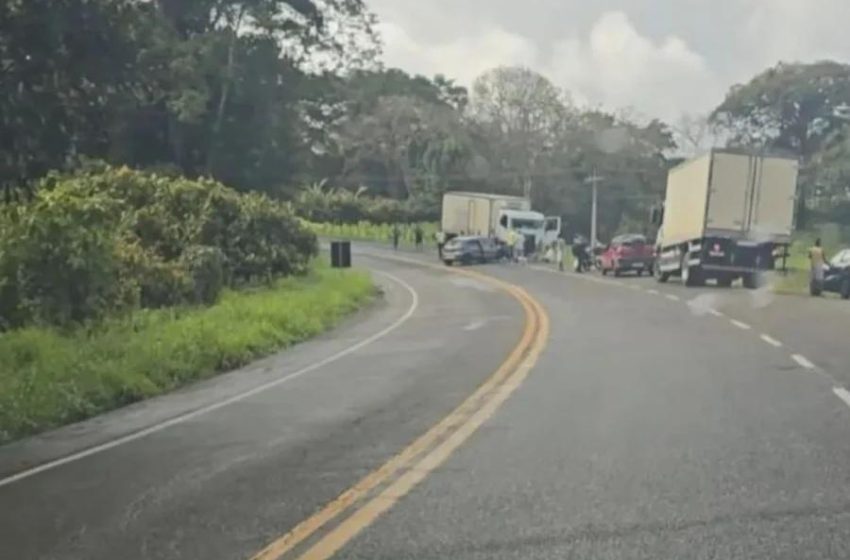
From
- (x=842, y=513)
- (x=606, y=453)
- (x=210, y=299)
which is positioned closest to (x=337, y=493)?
(x=606, y=453)

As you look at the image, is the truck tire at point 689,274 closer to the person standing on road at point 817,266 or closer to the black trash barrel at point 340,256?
the person standing on road at point 817,266

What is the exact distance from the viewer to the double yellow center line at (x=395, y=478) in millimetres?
7117

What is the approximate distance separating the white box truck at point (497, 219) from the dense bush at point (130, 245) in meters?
28.5

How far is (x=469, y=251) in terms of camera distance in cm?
6569

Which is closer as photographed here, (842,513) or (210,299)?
(842,513)

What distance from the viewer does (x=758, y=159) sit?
40.2 metres

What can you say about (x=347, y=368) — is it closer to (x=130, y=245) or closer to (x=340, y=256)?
(x=130, y=245)

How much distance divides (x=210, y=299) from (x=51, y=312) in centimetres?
941

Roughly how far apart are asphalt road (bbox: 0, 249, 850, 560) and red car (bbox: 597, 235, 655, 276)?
33.9m

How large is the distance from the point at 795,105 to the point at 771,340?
229 ft

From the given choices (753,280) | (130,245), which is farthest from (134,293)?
(753,280)

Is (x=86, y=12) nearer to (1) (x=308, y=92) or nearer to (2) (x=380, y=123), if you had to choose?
(1) (x=308, y=92)

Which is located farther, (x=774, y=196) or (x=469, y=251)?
(x=469, y=251)

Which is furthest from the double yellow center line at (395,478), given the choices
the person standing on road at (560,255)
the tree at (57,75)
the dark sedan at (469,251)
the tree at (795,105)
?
the tree at (795,105)
